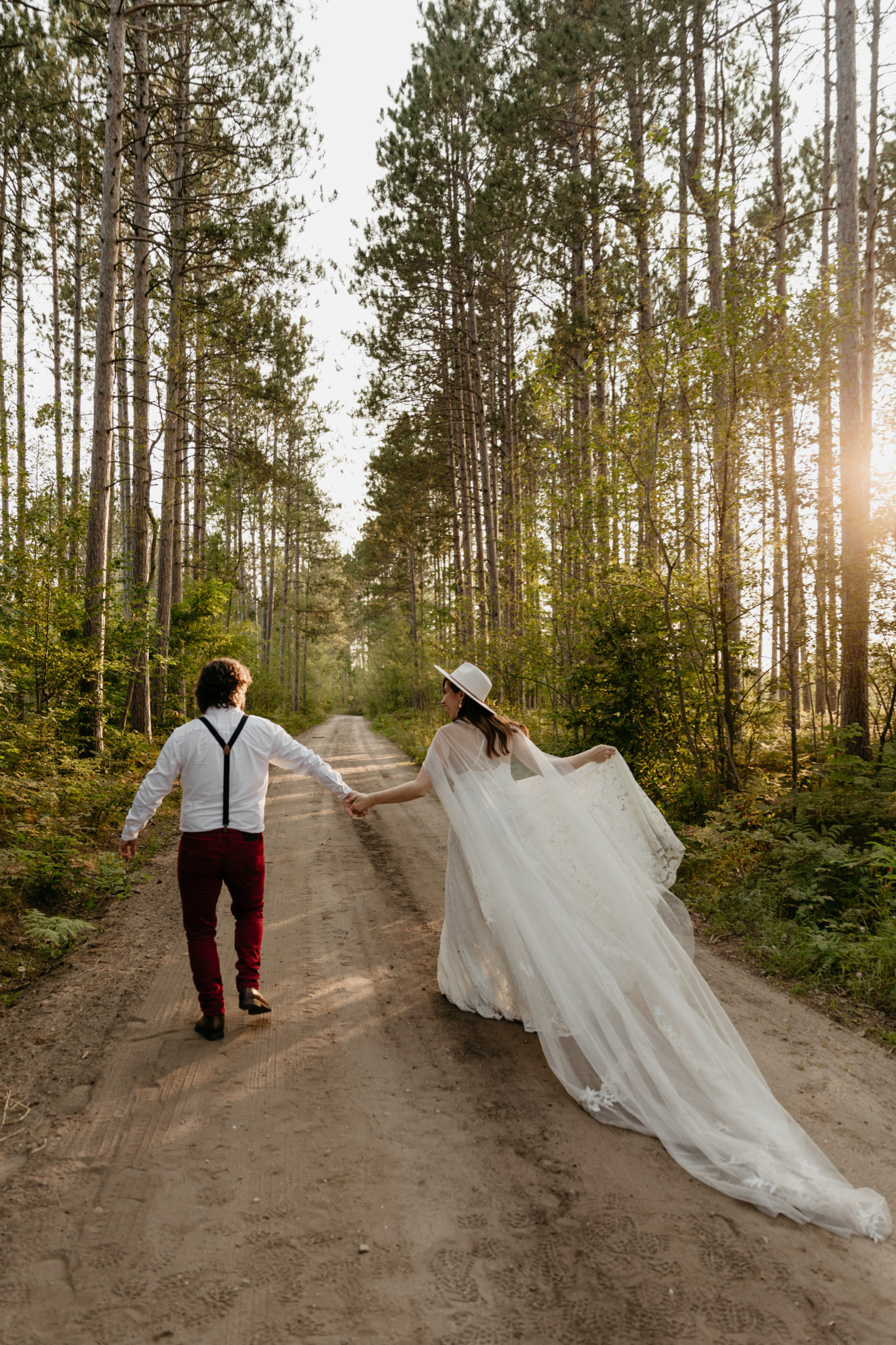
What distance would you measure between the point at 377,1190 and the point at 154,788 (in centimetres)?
250

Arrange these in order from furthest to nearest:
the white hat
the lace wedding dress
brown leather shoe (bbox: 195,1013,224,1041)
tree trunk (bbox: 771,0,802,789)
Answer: tree trunk (bbox: 771,0,802,789) < the white hat < brown leather shoe (bbox: 195,1013,224,1041) < the lace wedding dress

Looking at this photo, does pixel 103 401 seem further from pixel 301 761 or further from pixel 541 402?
pixel 301 761

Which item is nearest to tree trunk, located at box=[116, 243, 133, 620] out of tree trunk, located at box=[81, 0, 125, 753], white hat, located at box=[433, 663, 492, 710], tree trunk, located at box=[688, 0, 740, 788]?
tree trunk, located at box=[81, 0, 125, 753]

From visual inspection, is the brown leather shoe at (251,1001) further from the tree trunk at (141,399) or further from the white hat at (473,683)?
the tree trunk at (141,399)

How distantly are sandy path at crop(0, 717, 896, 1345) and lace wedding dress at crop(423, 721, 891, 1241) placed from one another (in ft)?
0.41

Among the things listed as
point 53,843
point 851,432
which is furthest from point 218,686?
point 851,432

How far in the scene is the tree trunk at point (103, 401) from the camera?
1026 cm

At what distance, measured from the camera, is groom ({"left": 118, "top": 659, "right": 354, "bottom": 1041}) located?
424cm

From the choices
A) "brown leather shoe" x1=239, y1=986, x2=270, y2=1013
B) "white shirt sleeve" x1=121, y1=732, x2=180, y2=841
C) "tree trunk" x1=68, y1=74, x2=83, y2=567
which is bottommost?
"brown leather shoe" x1=239, y1=986, x2=270, y2=1013

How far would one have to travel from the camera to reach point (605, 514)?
1010 cm

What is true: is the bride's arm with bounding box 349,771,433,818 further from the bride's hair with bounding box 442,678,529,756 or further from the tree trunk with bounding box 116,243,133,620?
the tree trunk with bounding box 116,243,133,620

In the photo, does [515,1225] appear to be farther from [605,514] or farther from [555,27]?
[555,27]

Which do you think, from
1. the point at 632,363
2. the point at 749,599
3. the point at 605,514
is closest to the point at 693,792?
the point at 749,599

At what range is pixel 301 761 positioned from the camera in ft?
15.4
